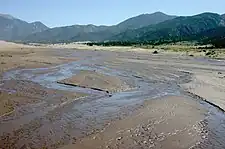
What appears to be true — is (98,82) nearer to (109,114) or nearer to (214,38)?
(109,114)

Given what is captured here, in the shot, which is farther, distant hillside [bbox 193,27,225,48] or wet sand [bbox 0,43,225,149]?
distant hillside [bbox 193,27,225,48]

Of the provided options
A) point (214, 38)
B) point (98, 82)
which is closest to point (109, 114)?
point (98, 82)

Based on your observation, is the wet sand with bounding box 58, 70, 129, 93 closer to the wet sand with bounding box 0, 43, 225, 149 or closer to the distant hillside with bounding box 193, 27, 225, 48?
the wet sand with bounding box 0, 43, 225, 149

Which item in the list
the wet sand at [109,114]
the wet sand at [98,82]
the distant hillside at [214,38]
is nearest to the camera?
the wet sand at [109,114]

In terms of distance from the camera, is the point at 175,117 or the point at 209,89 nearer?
the point at 175,117

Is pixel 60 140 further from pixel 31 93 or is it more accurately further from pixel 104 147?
pixel 31 93

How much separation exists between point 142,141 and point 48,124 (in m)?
4.15

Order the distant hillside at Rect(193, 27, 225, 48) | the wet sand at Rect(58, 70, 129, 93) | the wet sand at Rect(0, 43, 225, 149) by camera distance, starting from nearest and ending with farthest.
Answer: the wet sand at Rect(0, 43, 225, 149), the wet sand at Rect(58, 70, 129, 93), the distant hillside at Rect(193, 27, 225, 48)

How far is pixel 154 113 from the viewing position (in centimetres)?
1642

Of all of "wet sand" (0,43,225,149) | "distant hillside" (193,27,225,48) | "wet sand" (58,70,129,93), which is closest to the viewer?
"wet sand" (0,43,225,149)

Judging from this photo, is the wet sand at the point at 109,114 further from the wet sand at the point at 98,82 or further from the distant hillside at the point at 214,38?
the distant hillside at the point at 214,38

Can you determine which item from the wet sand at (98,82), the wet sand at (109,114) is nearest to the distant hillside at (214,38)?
the wet sand at (98,82)

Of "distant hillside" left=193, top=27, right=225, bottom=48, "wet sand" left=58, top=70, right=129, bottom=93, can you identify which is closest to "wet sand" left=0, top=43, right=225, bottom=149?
"wet sand" left=58, top=70, right=129, bottom=93

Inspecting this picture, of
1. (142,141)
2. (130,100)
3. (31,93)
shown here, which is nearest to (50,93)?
(31,93)
